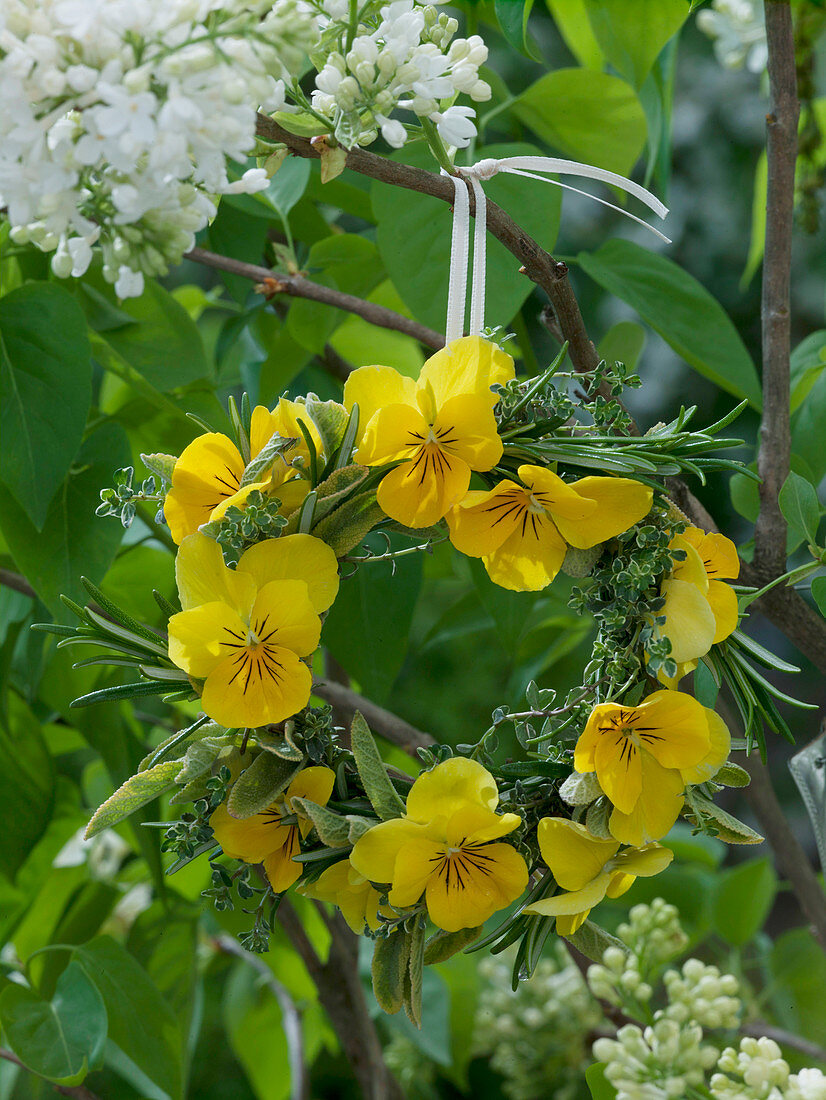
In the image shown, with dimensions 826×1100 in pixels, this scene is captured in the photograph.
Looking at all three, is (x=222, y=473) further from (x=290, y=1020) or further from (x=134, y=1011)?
(x=290, y=1020)

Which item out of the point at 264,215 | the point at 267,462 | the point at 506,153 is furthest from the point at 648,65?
the point at 267,462

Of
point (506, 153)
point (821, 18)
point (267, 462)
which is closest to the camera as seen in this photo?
point (267, 462)

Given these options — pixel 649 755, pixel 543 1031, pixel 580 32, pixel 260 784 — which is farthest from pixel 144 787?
pixel 543 1031

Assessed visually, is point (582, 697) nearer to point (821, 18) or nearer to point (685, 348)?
point (685, 348)

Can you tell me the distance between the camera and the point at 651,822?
0.27m

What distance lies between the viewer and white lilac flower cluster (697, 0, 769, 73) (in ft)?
2.30

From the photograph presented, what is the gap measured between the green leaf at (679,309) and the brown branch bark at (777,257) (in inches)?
1.3

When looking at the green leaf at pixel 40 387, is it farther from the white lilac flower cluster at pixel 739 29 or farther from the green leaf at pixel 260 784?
the white lilac flower cluster at pixel 739 29

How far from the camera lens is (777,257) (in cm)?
42

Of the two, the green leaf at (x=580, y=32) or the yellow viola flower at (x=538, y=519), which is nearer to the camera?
the yellow viola flower at (x=538, y=519)

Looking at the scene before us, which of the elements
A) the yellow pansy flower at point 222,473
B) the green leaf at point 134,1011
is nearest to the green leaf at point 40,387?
the yellow pansy flower at point 222,473

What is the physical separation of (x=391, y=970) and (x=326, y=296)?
0.27 meters

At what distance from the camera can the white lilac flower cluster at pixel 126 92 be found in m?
0.20

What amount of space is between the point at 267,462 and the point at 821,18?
0.53 metres
